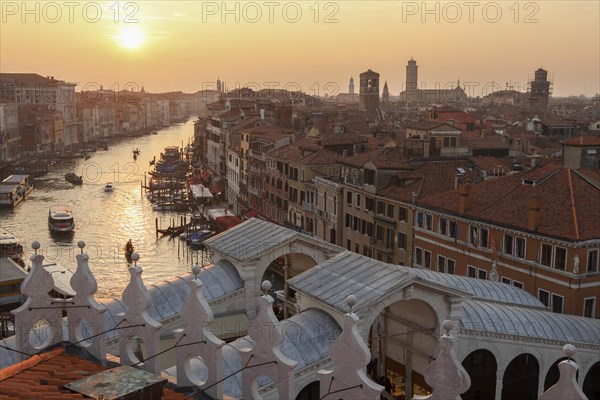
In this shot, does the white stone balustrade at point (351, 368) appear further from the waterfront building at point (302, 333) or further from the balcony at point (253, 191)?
the balcony at point (253, 191)

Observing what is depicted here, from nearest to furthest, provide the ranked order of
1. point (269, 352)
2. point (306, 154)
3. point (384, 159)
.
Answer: point (269, 352)
point (384, 159)
point (306, 154)

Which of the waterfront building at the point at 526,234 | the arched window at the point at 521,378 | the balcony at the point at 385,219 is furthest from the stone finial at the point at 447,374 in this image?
the balcony at the point at 385,219

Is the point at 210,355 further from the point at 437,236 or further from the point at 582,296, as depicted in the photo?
the point at 437,236

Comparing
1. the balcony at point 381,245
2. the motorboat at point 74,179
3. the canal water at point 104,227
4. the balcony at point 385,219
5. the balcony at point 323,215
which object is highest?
the balcony at point 385,219

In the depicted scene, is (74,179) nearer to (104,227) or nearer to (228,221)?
(104,227)

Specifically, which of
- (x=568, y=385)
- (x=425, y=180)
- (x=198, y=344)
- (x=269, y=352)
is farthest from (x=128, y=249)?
(x=568, y=385)

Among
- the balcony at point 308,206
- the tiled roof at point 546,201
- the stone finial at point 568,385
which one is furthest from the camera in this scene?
the balcony at point 308,206
